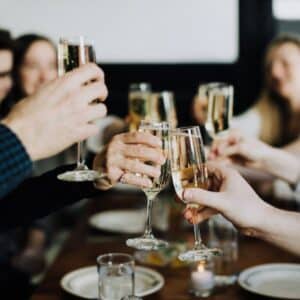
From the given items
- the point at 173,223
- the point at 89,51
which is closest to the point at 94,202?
the point at 173,223

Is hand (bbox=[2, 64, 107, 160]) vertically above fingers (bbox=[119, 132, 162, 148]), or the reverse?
hand (bbox=[2, 64, 107, 160])

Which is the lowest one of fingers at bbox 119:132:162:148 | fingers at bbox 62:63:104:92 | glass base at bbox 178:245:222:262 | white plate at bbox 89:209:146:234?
white plate at bbox 89:209:146:234

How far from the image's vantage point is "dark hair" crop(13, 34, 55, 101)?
3189 mm

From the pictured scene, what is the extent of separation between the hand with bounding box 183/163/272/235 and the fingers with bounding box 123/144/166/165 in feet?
0.26

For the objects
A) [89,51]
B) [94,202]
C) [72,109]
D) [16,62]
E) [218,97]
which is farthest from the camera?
[16,62]

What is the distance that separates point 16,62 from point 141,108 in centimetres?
136

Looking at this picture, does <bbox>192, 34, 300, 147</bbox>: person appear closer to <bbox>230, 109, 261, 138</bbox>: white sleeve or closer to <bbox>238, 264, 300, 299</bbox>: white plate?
<bbox>230, 109, 261, 138</bbox>: white sleeve

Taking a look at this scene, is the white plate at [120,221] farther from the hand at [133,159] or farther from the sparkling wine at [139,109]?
the hand at [133,159]

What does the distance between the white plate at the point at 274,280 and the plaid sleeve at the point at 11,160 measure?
0.62m

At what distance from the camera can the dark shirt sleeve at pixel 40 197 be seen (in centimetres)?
154

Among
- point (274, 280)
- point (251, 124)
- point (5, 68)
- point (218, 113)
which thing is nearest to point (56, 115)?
point (274, 280)

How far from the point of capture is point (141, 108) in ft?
6.66

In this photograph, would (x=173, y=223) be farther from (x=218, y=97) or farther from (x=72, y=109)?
(x=72, y=109)

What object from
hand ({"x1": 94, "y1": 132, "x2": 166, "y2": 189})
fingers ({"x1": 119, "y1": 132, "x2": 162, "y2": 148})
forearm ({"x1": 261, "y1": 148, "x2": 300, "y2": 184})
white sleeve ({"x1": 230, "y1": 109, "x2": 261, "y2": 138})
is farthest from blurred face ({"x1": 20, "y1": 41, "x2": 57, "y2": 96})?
fingers ({"x1": 119, "y1": 132, "x2": 162, "y2": 148})
